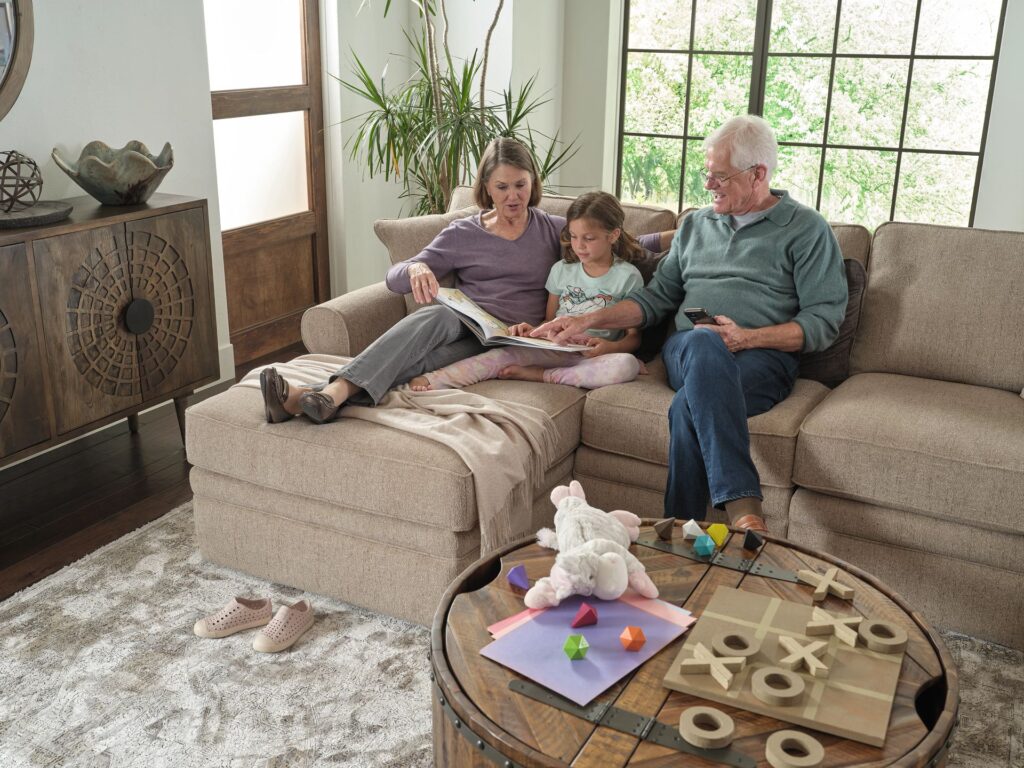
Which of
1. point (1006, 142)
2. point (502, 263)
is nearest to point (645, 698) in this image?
point (502, 263)

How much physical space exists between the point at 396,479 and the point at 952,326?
156 cm

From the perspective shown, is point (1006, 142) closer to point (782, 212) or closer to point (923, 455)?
point (782, 212)

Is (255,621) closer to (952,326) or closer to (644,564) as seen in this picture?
(644,564)

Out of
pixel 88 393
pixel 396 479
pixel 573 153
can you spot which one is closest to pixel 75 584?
pixel 88 393

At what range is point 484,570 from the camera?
1772 millimetres

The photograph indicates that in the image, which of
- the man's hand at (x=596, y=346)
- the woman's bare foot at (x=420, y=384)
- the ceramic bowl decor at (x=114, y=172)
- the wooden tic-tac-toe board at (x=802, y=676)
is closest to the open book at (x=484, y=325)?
the man's hand at (x=596, y=346)

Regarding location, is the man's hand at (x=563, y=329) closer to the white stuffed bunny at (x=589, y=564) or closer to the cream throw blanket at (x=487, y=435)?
the cream throw blanket at (x=487, y=435)

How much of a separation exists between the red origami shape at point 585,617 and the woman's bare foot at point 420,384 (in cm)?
114

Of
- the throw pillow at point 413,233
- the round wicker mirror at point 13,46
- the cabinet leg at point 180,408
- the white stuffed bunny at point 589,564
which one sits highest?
the round wicker mirror at point 13,46

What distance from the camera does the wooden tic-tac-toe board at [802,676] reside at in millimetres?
1312

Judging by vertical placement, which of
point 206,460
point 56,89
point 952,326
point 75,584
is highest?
point 56,89

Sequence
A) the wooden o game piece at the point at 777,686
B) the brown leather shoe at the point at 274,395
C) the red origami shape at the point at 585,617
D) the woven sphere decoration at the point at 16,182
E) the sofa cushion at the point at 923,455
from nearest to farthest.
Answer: the wooden o game piece at the point at 777,686, the red origami shape at the point at 585,617, the sofa cushion at the point at 923,455, the brown leather shoe at the point at 274,395, the woven sphere decoration at the point at 16,182

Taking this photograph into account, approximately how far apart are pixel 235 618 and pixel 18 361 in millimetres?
1050

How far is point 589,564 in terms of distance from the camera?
160 centimetres
